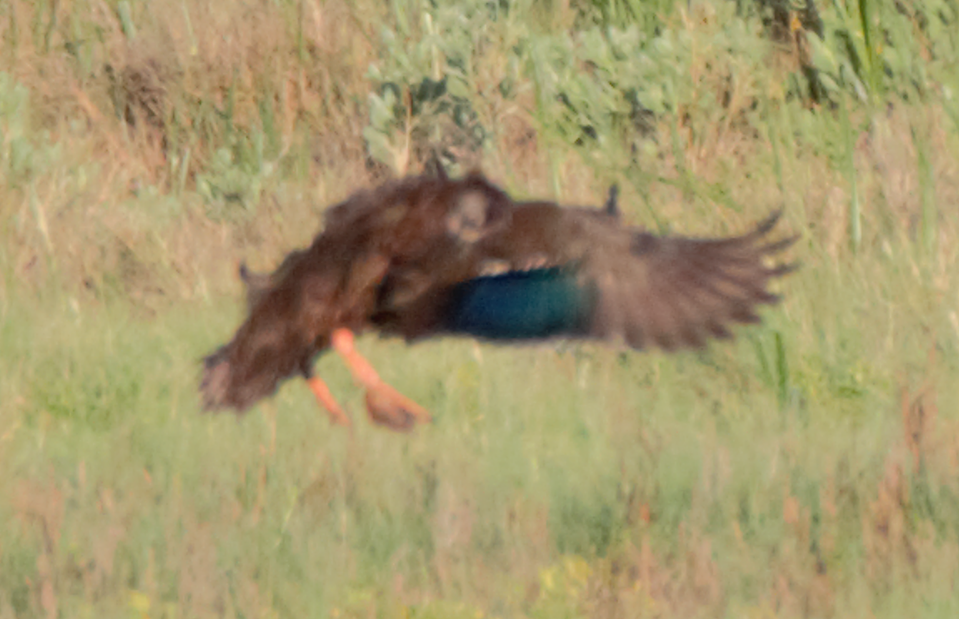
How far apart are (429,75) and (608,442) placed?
4.22 meters

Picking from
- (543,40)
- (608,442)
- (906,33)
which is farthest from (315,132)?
(608,442)

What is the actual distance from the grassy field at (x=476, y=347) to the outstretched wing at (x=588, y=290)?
34cm

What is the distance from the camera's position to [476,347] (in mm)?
5090

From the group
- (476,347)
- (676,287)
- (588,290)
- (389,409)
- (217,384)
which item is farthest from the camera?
(476,347)

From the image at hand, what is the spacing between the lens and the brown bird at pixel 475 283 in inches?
156

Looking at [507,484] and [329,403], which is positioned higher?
[329,403]

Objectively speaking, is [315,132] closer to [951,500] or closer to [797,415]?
[797,415]

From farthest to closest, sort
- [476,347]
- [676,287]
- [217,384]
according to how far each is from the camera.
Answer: [476,347] → [217,384] → [676,287]

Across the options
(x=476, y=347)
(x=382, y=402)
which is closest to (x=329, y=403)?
(x=382, y=402)

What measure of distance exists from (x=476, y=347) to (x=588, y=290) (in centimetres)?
120

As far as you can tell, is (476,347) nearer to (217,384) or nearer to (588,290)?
(217,384)

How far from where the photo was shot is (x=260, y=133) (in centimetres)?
820

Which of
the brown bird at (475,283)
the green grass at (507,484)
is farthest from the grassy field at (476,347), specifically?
the brown bird at (475,283)

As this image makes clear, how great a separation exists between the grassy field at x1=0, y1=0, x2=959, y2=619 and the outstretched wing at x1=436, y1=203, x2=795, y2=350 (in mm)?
337
